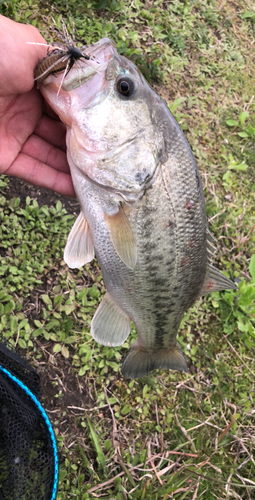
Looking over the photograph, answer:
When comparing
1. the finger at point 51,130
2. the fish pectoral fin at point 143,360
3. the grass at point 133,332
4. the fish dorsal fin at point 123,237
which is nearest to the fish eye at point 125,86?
the fish dorsal fin at point 123,237

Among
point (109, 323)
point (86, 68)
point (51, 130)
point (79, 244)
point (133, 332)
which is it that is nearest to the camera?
point (86, 68)

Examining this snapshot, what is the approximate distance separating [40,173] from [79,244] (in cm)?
70

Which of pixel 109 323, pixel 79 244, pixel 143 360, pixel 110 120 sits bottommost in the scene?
pixel 143 360

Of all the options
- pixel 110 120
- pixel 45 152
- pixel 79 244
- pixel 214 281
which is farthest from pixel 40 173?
pixel 214 281

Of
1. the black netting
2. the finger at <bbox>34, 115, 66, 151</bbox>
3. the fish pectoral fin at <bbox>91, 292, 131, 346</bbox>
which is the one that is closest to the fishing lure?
the finger at <bbox>34, 115, 66, 151</bbox>

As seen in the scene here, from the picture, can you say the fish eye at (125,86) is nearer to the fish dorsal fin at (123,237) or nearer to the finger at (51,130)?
the fish dorsal fin at (123,237)

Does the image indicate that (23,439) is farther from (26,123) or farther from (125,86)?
(125,86)

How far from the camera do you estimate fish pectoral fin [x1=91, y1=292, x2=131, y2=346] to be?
85.0 inches


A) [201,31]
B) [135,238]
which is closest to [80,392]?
[135,238]

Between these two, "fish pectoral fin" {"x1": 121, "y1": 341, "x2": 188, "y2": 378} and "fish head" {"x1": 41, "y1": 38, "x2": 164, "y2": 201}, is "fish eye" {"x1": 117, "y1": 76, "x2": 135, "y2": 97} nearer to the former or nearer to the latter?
"fish head" {"x1": 41, "y1": 38, "x2": 164, "y2": 201}

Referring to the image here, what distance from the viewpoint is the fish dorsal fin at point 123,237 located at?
179 centimetres

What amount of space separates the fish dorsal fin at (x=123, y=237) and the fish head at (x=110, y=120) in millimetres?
121

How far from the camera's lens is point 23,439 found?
7.18 feet

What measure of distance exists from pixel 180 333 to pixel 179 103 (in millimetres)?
2746
